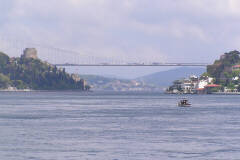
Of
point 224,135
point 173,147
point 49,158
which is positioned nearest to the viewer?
point 49,158

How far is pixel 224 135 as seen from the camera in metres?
52.8

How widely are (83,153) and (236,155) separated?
10283 mm

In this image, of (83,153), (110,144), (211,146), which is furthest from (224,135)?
(83,153)

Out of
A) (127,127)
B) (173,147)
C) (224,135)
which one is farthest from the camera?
(127,127)

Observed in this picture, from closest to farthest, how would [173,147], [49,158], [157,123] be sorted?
[49,158] < [173,147] < [157,123]

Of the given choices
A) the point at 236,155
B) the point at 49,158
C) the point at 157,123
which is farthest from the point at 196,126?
the point at 49,158

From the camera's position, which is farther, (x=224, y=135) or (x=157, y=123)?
(x=157, y=123)

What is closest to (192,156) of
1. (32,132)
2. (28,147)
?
(28,147)

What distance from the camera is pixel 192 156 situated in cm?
3997

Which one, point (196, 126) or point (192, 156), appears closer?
point (192, 156)

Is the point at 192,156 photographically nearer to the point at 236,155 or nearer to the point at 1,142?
the point at 236,155

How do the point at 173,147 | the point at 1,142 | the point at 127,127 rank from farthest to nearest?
1. the point at 127,127
2. the point at 1,142
3. the point at 173,147

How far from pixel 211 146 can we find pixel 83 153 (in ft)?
32.5

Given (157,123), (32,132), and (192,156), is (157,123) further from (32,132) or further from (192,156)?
(192,156)
